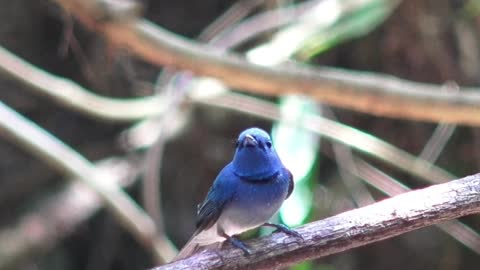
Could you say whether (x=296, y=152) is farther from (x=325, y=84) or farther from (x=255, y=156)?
(x=255, y=156)

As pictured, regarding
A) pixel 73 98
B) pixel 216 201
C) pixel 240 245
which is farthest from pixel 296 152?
pixel 240 245

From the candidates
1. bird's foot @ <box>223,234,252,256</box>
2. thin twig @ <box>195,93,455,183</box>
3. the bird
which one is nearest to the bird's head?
the bird

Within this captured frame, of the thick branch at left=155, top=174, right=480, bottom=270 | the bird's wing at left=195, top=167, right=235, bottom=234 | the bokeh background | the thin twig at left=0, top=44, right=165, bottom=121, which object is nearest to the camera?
the thick branch at left=155, top=174, right=480, bottom=270

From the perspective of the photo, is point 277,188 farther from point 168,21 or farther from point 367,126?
point 168,21

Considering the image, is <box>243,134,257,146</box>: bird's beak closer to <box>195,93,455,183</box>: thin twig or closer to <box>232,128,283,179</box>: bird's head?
<box>232,128,283,179</box>: bird's head

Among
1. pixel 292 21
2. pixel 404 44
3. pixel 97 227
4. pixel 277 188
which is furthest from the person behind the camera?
pixel 97 227

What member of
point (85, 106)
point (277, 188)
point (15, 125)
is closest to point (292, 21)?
point (85, 106)

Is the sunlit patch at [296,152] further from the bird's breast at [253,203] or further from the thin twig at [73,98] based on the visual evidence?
the bird's breast at [253,203]
